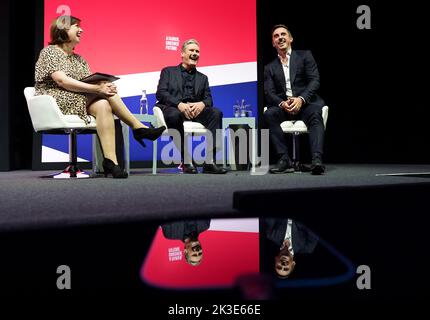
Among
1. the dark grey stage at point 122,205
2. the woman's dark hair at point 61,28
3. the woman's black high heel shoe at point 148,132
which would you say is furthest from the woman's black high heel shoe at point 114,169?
the woman's dark hair at point 61,28

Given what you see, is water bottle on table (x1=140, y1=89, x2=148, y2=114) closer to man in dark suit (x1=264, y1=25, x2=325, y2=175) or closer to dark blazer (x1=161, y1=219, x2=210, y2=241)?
man in dark suit (x1=264, y1=25, x2=325, y2=175)

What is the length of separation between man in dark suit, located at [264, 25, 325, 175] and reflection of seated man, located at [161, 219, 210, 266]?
2123mm

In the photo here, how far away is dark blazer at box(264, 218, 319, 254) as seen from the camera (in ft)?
2.72

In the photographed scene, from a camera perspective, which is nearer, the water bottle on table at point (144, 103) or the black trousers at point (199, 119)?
the black trousers at point (199, 119)

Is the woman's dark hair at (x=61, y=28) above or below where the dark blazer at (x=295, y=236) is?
above

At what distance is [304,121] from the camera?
3.49m

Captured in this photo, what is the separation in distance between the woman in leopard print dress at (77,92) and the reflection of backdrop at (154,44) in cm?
170

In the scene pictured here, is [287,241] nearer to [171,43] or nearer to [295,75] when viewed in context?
[295,75]

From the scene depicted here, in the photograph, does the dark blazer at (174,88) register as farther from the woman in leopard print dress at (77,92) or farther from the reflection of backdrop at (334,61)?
the reflection of backdrop at (334,61)

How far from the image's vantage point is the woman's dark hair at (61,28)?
3.19 metres

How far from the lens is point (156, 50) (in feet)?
16.8

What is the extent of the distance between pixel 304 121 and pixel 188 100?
1085 mm

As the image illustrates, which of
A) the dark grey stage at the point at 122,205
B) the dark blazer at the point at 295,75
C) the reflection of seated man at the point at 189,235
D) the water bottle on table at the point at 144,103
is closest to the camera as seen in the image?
the reflection of seated man at the point at 189,235
